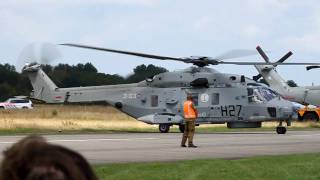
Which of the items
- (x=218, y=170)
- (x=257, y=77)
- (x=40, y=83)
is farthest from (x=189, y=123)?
(x=257, y=77)

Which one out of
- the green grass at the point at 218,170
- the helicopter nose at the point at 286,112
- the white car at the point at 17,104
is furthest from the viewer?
the white car at the point at 17,104

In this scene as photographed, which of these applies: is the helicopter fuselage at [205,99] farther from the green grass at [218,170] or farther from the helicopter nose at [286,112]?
the green grass at [218,170]

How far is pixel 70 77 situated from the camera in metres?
88.6

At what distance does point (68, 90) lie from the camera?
36750mm

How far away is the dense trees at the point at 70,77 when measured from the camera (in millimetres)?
67175

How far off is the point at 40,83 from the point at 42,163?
37971mm

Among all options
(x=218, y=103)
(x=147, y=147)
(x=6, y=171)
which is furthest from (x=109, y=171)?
(x=218, y=103)

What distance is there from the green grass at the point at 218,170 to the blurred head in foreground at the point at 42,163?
30.9 feet

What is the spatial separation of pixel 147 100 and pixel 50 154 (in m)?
32.9

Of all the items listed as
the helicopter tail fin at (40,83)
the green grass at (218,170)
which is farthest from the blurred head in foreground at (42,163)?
the helicopter tail fin at (40,83)

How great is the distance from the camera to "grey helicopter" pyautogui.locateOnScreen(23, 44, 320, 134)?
33062 millimetres

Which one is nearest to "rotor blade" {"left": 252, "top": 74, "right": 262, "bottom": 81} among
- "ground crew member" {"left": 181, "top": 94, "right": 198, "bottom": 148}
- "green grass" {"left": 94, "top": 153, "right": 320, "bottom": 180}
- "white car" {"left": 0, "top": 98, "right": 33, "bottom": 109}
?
"ground crew member" {"left": 181, "top": 94, "right": 198, "bottom": 148}

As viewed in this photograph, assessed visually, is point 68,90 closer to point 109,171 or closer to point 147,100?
point 147,100

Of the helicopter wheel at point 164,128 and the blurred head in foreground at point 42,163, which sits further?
the helicopter wheel at point 164,128
